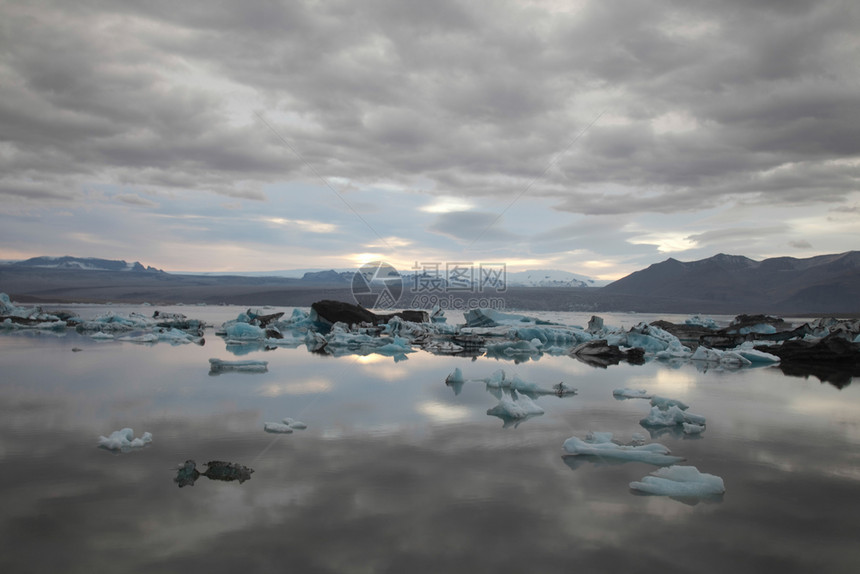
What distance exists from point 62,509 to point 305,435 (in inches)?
95.7

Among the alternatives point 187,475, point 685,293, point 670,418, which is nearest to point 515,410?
point 670,418

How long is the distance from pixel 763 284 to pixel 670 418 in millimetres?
115234

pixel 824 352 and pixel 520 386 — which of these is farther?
pixel 824 352

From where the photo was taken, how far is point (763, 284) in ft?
335

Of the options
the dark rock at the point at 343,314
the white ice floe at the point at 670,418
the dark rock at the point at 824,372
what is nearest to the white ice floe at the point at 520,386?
the white ice floe at the point at 670,418

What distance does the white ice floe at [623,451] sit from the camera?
491 centimetres

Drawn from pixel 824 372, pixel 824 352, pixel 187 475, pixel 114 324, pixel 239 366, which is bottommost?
pixel 114 324

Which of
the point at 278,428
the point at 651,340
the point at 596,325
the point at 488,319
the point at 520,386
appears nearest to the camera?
the point at 278,428

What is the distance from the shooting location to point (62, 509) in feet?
11.8

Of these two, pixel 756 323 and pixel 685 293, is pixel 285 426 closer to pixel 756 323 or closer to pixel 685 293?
pixel 756 323

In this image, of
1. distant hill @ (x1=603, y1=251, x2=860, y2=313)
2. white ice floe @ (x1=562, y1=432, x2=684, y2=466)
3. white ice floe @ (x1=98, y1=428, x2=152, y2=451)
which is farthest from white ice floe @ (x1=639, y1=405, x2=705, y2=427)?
distant hill @ (x1=603, y1=251, x2=860, y2=313)

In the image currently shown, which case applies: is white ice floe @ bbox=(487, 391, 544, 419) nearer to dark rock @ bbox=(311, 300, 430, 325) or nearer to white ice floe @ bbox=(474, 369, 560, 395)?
white ice floe @ bbox=(474, 369, 560, 395)

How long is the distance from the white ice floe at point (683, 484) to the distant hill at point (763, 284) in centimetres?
9405

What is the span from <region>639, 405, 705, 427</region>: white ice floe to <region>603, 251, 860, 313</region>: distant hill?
91416 millimetres
